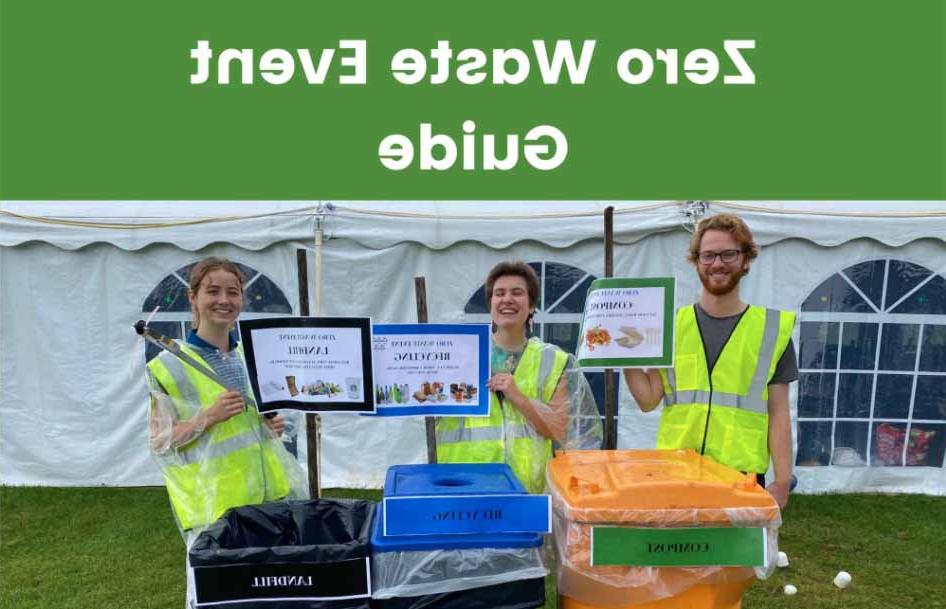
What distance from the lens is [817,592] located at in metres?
3.52

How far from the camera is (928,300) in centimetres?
486

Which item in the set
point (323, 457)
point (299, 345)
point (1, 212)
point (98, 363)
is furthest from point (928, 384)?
point (1, 212)

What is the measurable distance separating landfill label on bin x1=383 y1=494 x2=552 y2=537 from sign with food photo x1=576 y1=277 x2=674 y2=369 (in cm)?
61

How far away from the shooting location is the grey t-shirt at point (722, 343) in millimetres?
2004

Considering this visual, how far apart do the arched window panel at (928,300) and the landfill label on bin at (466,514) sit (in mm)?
4459

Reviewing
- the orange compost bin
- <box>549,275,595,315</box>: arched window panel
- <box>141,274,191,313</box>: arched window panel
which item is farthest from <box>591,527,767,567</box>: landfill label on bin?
<box>141,274,191,313</box>: arched window panel

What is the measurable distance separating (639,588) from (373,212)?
3547 millimetres

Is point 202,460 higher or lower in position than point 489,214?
lower

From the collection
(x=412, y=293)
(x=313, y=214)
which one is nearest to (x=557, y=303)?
(x=412, y=293)

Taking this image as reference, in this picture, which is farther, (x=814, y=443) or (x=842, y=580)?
(x=814, y=443)

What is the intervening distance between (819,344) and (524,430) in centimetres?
366

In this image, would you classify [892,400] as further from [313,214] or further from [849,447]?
[313,214]

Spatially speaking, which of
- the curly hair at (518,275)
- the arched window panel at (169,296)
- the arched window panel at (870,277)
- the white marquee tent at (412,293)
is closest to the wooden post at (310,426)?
the curly hair at (518,275)

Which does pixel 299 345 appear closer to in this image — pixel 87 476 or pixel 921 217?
pixel 87 476
